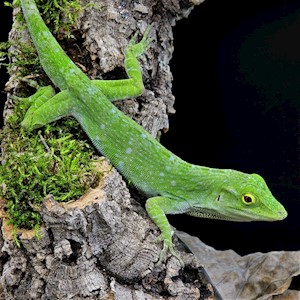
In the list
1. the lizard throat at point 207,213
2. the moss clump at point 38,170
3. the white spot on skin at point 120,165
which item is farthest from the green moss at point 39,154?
the lizard throat at point 207,213

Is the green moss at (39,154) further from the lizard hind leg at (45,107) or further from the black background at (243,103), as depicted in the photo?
the black background at (243,103)

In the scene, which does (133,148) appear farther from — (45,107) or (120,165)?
(45,107)

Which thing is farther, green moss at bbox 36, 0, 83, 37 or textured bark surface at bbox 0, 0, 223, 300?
green moss at bbox 36, 0, 83, 37

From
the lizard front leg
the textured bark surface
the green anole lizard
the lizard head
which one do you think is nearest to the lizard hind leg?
the green anole lizard

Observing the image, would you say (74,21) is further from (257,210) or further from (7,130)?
(257,210)

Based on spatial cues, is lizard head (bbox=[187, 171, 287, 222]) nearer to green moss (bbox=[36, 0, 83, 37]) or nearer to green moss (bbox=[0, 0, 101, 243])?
green moss (bbox=[0, 0, 101, 243])

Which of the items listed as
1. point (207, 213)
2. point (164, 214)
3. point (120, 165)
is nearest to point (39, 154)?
point (120, 165)

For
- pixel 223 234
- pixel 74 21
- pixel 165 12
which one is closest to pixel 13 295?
pixel 74 21
